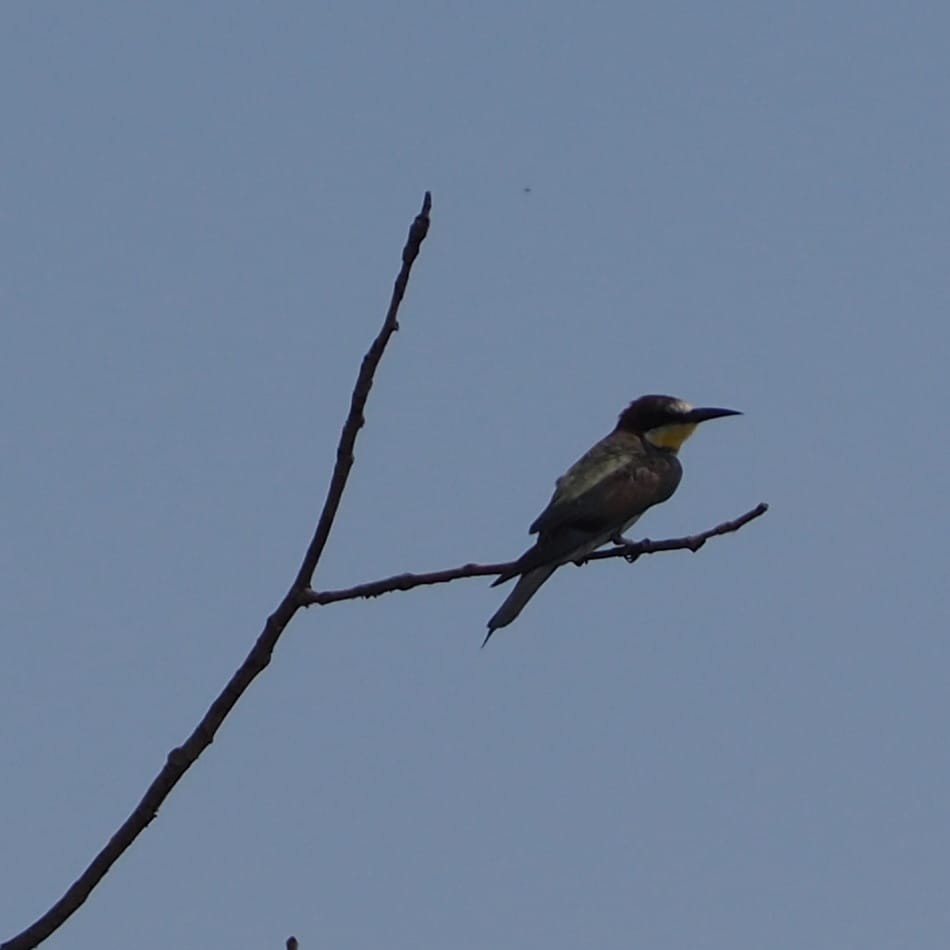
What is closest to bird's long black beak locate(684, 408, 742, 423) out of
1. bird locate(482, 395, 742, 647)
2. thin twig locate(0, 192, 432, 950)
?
bird locate(482, 395, 742, 647)

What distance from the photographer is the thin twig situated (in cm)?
171

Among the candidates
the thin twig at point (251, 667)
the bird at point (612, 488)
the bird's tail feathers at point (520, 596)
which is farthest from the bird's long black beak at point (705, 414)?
the thin twig at point (251, 667)

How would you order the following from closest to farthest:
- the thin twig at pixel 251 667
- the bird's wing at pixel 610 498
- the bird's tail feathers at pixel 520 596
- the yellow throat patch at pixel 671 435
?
1. the thin twig at pixel 251 667
2. the bird's tail feathers at pixel 520 596
3. the bird's wing at pixel 610 498
4. the yellow throat patch at pixel 671 435

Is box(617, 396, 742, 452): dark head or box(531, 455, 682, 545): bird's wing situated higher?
box(617, 396, 742, 452): dark head

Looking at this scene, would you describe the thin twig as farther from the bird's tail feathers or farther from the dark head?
the dark head

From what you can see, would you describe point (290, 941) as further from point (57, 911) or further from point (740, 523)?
point (740, 523)

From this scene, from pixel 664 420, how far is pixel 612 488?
2.98 ft

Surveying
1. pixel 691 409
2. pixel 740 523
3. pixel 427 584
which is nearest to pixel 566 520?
pixel 691 409

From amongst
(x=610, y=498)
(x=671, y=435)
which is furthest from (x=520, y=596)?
(x=671, y=435)

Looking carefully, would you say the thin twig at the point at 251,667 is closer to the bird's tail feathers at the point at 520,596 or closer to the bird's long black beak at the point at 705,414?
the bird's tail feathers at the point at 520,596

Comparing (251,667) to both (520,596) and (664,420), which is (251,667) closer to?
(520,596)

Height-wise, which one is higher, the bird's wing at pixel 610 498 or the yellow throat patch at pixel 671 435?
the yellow throat patch at pixel 671 435

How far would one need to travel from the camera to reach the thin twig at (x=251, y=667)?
171cm

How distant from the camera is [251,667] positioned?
5.96 ft
